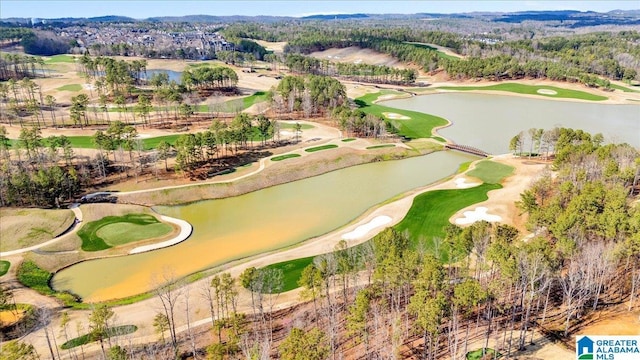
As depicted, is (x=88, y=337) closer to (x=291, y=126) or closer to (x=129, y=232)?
(x=129, y=232)

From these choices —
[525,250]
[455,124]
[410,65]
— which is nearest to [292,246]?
[525,250]

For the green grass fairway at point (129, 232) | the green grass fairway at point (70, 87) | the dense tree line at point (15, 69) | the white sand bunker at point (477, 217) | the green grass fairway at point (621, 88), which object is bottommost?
the white sand bunker at point (477, 217)

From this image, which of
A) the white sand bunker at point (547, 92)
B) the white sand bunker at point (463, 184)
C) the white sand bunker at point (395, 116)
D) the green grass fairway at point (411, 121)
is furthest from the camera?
the white sand bunker at point (547, 92)

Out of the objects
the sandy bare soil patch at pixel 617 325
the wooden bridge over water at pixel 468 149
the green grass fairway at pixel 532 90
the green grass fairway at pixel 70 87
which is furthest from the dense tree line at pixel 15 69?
the sandy bare soil patch at pixel 617 325

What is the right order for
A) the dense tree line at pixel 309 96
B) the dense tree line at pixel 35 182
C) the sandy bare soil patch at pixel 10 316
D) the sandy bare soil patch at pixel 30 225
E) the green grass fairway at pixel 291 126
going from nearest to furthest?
the sandy bare soil patch at pixel 10 316
the sandy bare soil patch at pixel 30 225
the dense tree line at pixel 35 182
the green grass fairway at pixel 291 126
the dense tree line at pixel 309 96

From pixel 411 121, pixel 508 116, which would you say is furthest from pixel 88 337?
pixel 508 116

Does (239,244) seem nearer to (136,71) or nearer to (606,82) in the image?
(136,71)

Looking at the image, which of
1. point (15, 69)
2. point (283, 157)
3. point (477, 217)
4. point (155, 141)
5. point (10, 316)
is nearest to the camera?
point (10, 316)

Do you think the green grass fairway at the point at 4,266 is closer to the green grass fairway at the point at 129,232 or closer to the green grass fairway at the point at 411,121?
the green grass fairway at the point at 129,232
